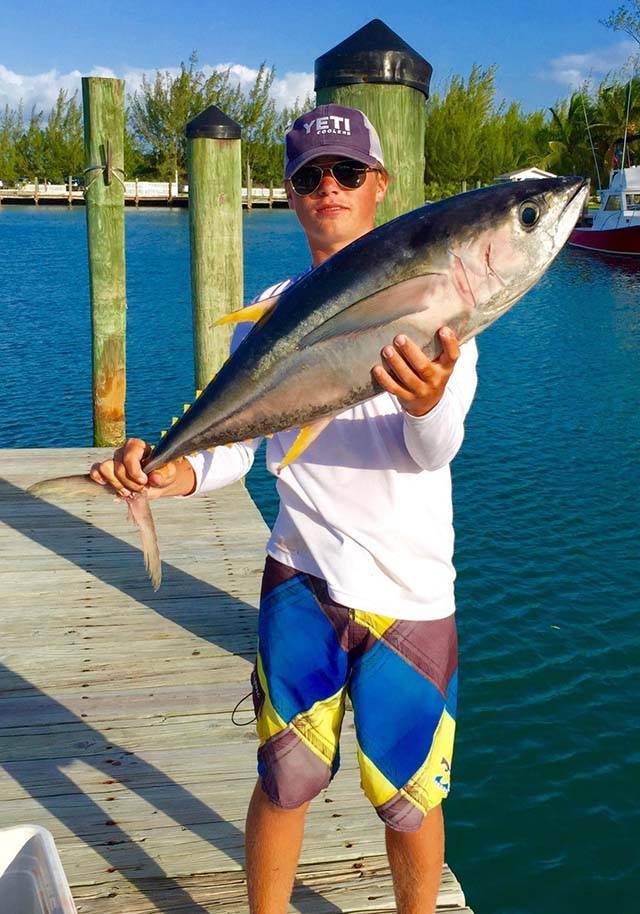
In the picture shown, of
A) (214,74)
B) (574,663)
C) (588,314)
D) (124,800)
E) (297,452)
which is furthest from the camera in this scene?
(214,74)

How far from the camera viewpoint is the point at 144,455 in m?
2.42

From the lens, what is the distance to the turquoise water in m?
4.71

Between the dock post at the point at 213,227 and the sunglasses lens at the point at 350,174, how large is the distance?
201 inches

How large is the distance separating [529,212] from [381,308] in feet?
1.20

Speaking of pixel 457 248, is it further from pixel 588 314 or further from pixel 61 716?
pixel 588 314

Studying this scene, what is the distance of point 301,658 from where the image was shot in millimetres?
2270

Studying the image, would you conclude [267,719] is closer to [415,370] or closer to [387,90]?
[415,370]

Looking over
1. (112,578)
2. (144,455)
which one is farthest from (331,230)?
(112,578)

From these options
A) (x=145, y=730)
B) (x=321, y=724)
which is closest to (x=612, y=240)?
(x=145, y=730)

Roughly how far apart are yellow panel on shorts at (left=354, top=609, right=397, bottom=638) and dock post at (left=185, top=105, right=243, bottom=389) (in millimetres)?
5508

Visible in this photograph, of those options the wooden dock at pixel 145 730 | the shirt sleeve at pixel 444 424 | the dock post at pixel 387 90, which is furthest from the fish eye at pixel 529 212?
the wooden dock at pixel 145 730

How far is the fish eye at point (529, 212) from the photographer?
6.08 ft

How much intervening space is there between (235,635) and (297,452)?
2.72 meters

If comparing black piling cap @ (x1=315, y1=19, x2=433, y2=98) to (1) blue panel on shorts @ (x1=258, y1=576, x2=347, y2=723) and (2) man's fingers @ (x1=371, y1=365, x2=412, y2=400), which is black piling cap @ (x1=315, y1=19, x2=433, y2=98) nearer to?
(2) man's fingers @ (x1=371, y1=365, x2=412, y2=400)
